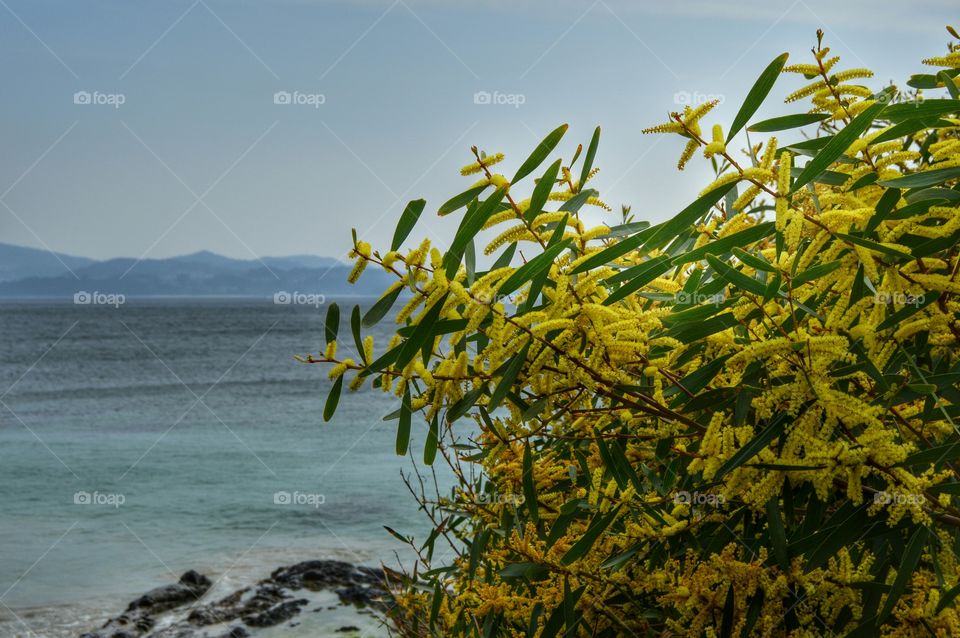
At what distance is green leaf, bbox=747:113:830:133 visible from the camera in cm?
154

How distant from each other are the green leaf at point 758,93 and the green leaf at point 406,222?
1.89ft

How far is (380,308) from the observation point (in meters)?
1.51

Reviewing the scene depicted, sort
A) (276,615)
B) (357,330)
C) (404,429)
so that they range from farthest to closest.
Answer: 1. (276,615)
2. (404,429)
3. (357,330)

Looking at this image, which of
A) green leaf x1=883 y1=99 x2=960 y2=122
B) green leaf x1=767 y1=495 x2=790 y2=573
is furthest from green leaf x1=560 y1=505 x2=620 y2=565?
green leaf x1=883 y1=99 x2=960 y2=122

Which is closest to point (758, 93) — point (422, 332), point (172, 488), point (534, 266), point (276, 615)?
point (534, 266)

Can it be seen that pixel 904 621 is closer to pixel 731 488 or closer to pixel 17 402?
pixel 731 488

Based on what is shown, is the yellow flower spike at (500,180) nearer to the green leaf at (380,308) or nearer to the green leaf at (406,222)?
the green leaf at (406,222)

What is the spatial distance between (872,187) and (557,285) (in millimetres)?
652

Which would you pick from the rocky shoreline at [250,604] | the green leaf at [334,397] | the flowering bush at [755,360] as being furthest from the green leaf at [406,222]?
the rocky shoreline at [250,604]

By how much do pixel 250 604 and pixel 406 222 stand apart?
25.1 ft

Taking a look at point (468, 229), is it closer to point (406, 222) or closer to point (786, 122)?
point (406, 222)

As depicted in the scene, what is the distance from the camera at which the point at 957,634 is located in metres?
1.43

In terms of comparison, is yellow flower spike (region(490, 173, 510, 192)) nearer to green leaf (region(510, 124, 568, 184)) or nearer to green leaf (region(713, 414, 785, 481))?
green leaf (region(510, 124, 568, 184))

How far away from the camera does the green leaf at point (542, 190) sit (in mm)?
1491
